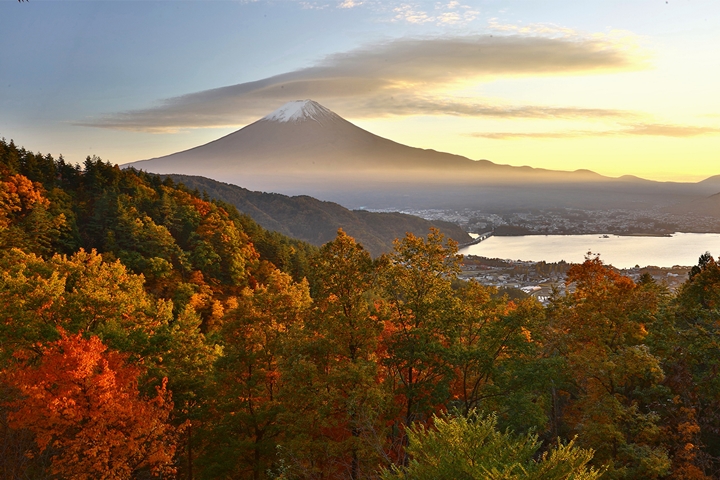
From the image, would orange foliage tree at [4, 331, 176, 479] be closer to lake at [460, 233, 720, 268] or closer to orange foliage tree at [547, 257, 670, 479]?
orange foliage tree at [547, 257, 670, 479]

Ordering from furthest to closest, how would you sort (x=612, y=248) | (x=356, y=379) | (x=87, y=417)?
(x=612, y=248) → (x=87, y=417) → (x=356, y=379)

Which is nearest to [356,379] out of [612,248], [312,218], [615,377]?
[615,377]

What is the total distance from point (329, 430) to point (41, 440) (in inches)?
320

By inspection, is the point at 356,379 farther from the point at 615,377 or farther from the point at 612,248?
the point at 612,248

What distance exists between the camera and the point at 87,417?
12750 millimetres

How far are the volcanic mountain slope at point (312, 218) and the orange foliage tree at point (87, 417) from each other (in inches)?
4961

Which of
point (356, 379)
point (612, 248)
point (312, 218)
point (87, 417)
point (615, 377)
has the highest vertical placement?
point (312, 218)

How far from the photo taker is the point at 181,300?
32.7 metres

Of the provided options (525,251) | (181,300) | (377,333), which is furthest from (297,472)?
(525,251)

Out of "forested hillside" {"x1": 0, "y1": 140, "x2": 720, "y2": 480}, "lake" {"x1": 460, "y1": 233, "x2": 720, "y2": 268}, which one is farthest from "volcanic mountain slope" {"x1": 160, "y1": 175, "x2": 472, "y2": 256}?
"forested hillside" {"x1": 0, "y1": 140, "x2": 720, "y2": 480}

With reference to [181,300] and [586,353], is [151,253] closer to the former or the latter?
[181,300]

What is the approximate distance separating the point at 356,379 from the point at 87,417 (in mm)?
8255

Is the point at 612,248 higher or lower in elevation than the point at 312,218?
lower

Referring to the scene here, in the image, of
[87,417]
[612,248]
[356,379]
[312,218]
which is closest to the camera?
[356,379]
